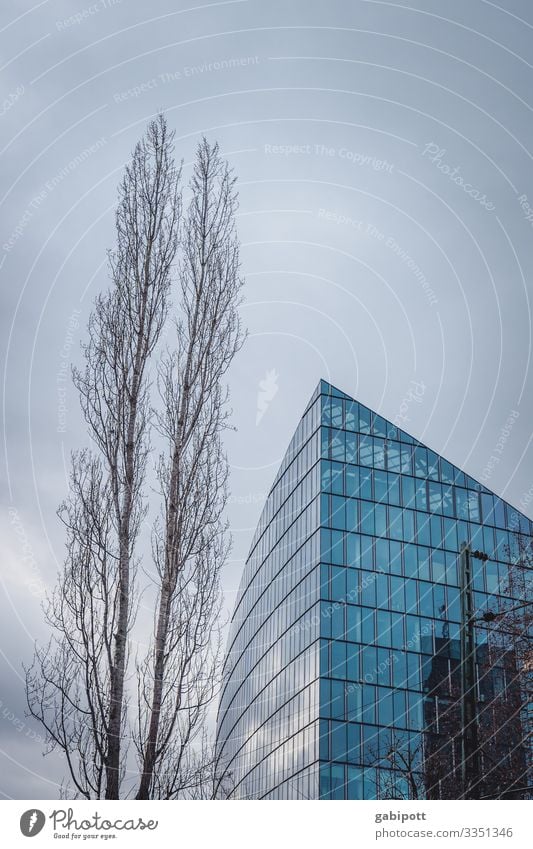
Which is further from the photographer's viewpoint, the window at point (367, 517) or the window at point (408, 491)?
the window at point (408, 491)

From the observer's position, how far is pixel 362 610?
42375mm

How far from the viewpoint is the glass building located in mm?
39312

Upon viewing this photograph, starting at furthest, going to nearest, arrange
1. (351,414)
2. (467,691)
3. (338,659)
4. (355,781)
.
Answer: (351,414) → (338,659) → (355,781) → (467,691)

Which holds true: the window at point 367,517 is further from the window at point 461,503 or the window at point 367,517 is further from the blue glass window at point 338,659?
the blue glass window at point 338,659

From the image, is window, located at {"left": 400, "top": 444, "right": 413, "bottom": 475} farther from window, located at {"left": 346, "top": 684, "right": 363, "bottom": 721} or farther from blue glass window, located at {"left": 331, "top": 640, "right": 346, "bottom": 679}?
window, located at {"left": 346, "top": 684, "right": 363, "bottom": 721}

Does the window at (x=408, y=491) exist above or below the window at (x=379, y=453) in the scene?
below

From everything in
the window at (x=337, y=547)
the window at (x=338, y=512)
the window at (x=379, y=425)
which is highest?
the window at (x=379, y=425)

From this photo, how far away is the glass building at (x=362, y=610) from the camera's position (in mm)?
39312

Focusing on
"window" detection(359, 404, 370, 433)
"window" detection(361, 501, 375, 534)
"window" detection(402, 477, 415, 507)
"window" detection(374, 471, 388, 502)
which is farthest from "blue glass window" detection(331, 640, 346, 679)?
"window" detection(359, 404, 370, 433)

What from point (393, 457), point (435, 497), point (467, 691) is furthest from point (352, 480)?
point (467, 691)

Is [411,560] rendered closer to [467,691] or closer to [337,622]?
[337,622]

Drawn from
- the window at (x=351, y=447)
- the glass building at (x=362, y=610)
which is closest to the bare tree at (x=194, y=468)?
the glass building at (x=362, y=610)

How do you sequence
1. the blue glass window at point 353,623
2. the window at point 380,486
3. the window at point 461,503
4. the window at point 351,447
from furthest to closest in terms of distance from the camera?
the window at point 461,503
the window at point 380,486
the window at point 351,447
the blue glass window at point 353,623

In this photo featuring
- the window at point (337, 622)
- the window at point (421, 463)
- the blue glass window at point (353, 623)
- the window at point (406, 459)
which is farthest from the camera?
the window at point (421, 463)
